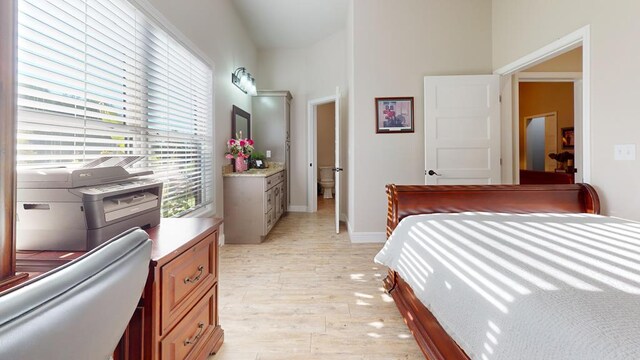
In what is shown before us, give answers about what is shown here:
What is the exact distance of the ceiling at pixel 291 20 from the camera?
3814 millimetres

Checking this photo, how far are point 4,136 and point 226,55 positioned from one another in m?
3.19

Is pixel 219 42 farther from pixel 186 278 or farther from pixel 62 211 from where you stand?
pixel 186 278

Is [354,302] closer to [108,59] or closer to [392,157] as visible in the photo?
[392,157]

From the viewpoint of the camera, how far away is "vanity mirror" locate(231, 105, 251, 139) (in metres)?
3.84

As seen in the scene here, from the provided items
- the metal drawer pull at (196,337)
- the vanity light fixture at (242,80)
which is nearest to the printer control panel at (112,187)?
the metal drawer pull at (196,337)

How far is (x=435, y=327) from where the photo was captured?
4.30ft

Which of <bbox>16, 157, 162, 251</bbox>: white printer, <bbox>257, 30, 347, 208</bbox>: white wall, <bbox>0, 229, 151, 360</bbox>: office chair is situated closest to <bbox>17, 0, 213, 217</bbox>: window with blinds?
<bbox>16, 157, 162, 251</bbox>: white printer

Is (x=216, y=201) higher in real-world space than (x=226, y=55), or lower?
lower

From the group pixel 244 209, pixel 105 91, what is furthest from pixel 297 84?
pixel 105 91

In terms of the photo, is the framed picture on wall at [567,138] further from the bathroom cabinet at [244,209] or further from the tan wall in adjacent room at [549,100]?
the bathroom cabinet at [244,209]

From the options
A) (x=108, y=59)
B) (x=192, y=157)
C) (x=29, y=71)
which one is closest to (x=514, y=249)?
(x=29, y=71)

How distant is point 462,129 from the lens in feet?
10.9

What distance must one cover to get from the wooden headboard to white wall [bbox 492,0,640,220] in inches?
6.4

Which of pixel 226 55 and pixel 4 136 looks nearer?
pixel 4 136
